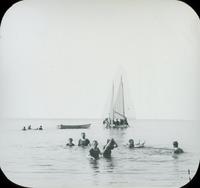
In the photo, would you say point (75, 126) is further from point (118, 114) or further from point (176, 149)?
point (176, 149)

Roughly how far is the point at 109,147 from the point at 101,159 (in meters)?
0.05

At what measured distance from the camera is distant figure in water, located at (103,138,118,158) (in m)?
1.35

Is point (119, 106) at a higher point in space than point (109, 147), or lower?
higher

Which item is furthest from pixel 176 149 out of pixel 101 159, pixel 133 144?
pixel 101 159

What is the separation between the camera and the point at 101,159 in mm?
1354

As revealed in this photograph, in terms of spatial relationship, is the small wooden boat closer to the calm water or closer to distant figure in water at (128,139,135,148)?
the calm water

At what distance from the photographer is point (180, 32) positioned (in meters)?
1.36

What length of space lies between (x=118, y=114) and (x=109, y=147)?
0.36 feet

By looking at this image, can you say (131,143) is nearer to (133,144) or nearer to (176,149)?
(133,144)

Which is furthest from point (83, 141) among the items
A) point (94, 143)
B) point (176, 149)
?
point (176, 149)

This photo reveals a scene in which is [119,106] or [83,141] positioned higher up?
[119,106]

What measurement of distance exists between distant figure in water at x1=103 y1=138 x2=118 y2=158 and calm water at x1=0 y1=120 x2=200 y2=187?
0.01m

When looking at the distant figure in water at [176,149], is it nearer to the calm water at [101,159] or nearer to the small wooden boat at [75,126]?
the calm water at [101,159]

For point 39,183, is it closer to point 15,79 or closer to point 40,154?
point 40,154
